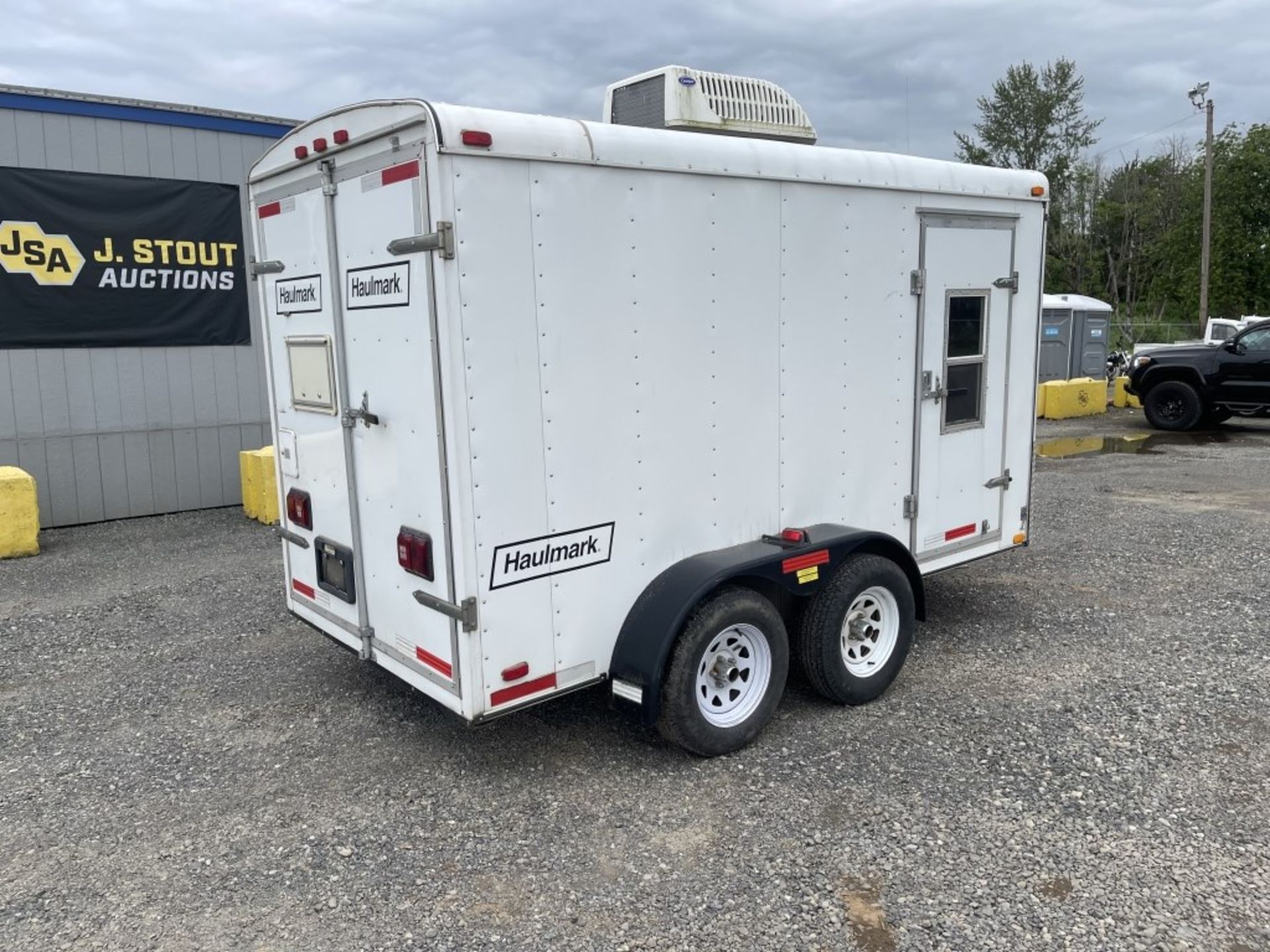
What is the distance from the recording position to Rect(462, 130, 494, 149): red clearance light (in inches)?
128

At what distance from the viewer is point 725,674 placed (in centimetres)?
407

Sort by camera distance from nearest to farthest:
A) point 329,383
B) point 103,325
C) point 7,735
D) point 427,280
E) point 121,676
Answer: point 427,280, point 329,383, point 7,735, point 121,676, point 103,325

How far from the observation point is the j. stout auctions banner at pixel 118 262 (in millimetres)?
8031

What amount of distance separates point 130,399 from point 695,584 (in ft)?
22.5

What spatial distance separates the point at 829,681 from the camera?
4.41 metres

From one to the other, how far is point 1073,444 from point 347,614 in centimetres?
1182

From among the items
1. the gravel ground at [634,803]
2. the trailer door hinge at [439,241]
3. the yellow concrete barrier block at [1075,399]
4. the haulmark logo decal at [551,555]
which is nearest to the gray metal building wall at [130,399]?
the gravel ground at [634,803]

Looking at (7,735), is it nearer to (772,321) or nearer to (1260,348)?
(772,321)

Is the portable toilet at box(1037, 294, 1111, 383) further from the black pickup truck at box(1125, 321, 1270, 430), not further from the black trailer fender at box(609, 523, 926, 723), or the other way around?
the black trailer fender at box(609, 523, 926, 723)

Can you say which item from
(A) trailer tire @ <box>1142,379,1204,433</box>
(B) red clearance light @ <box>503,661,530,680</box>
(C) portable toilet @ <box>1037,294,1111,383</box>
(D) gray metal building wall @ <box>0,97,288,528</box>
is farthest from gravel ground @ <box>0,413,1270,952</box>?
(C) portable toilet @ <box>1037,294,1111,383</box>

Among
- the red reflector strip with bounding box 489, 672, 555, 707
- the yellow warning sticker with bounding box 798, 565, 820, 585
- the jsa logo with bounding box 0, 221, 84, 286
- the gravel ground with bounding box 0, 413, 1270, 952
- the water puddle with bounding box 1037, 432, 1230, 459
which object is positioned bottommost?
the gravel ground with bounding box 0, 413, 1270, 952

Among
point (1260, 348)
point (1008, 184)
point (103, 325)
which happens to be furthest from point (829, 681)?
point (1260, 348)

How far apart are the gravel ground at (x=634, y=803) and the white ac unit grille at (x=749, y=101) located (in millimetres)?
2824

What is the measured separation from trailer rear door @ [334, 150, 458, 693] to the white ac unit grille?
1732 mm
